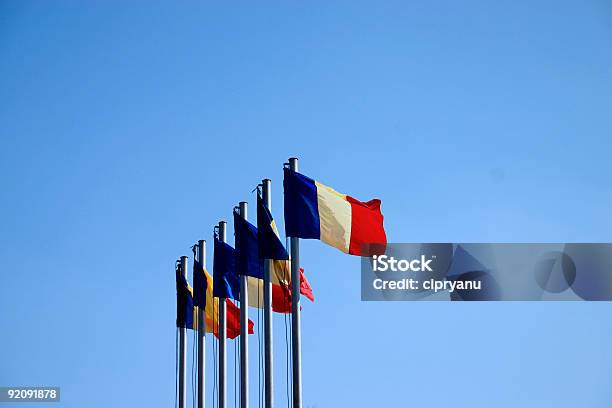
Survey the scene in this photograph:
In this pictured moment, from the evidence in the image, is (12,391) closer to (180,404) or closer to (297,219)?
(180,404)

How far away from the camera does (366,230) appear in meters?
42.6

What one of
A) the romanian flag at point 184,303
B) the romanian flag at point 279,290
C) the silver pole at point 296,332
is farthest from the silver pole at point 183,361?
the silver pole at point 296,332

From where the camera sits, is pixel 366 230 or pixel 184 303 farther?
pixel 184 303

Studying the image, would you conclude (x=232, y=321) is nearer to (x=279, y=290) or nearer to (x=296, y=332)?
(x=279, y=290)

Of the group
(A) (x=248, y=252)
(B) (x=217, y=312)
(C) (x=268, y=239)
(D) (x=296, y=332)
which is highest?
(A) (x=248, y=252)

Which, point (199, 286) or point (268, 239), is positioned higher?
point (199, 286)

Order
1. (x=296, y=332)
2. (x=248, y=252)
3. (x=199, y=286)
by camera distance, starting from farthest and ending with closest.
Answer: (x=199, y=286) → (x=248, y=252) → (x=296, y=332)

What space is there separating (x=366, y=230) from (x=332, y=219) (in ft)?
3.95

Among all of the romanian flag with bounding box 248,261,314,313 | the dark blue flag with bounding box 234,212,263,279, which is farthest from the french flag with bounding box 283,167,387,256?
the dark blue flag with bounding box 234,212,263,279

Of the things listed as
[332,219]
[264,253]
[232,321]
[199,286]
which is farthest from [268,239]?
[232,321]

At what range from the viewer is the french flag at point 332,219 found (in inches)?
1674

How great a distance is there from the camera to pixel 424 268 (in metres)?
56.9

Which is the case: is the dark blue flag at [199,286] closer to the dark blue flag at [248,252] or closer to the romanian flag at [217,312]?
the romanian flag at [217,312]

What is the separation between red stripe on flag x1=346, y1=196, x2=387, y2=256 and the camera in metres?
42.6
